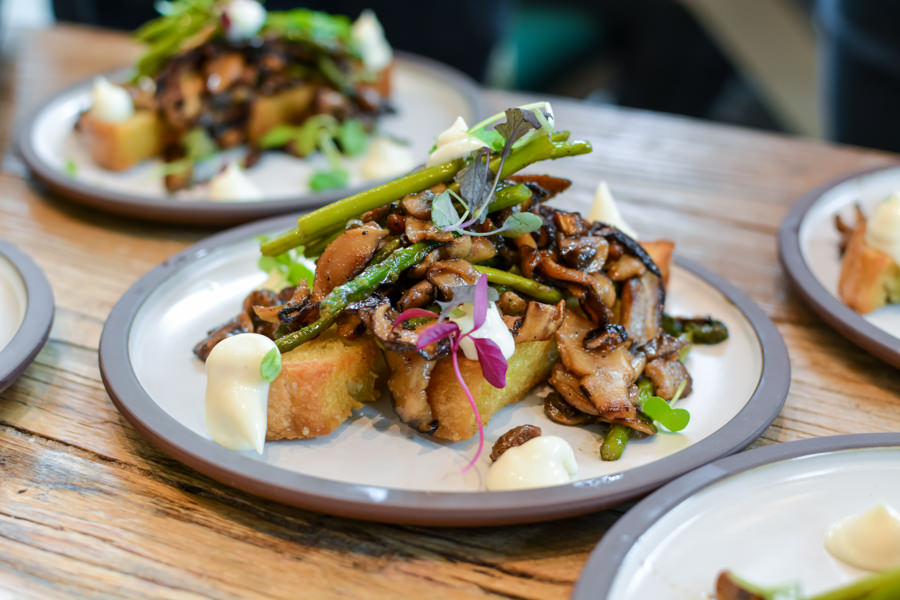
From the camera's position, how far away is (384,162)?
308 cm

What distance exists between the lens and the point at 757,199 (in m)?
3.05

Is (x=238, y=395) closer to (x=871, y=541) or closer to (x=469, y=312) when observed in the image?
(x=469, y=312)

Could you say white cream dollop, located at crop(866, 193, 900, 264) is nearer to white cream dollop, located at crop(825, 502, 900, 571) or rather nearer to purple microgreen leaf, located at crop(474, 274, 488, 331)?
white cream dollop, located at crop(825, 502, 900, 571)

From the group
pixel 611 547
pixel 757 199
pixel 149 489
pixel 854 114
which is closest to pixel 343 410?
pixel 149 489

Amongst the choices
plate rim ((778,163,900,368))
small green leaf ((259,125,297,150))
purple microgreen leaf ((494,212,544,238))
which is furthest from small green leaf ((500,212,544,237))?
small green leaf ((259,125,297,150))

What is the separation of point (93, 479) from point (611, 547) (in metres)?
1.04

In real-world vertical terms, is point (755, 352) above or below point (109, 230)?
above

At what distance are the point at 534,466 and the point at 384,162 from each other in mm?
1769

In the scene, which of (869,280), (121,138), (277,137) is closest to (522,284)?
(869,280)

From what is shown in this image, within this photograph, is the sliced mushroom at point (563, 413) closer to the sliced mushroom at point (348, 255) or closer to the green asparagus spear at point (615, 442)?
the green asparagus spear at point (615, 442)

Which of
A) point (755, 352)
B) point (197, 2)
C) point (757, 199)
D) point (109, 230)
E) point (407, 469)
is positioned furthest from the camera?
point (197, 2)

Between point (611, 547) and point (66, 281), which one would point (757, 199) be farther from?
point (66, 281)

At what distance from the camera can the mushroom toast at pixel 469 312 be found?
1.68 meters

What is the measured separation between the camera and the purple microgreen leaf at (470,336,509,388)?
1644 mm
